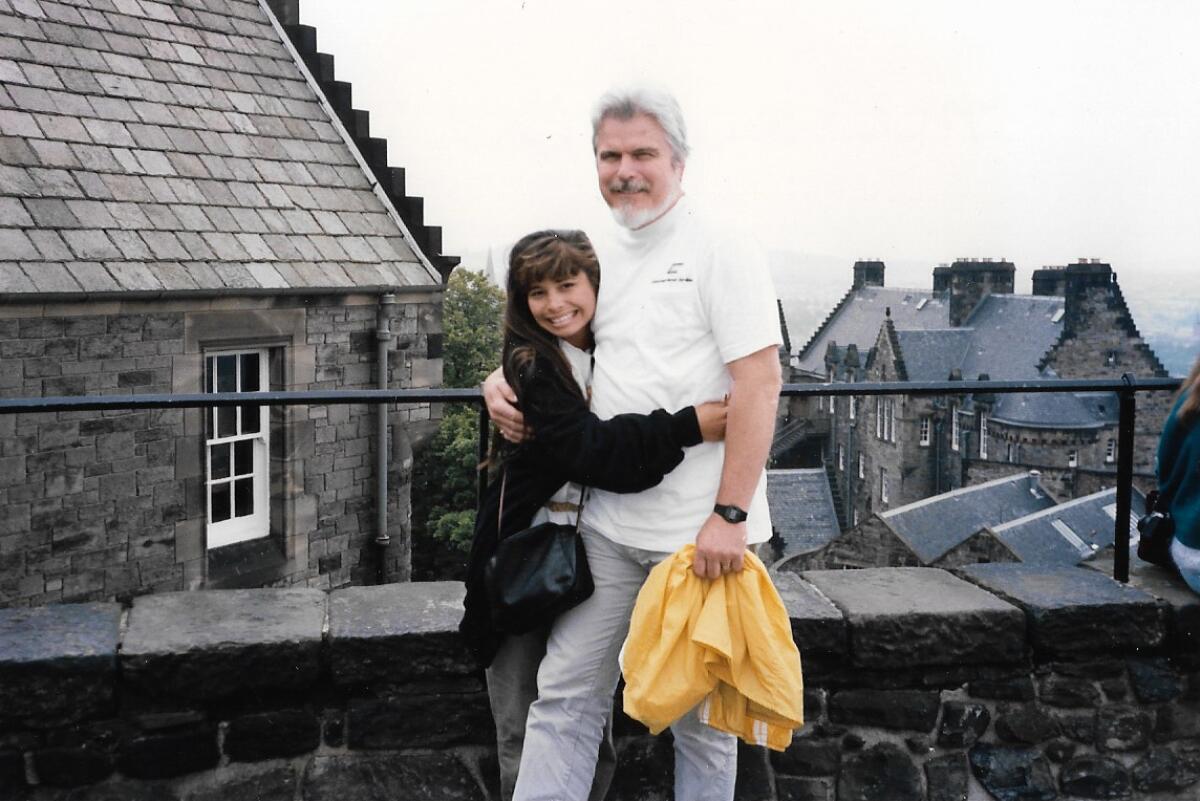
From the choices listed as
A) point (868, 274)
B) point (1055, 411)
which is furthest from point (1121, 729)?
point (868, 274)

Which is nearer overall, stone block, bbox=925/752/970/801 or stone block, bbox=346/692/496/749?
stone block, bbox=346/692/496/749

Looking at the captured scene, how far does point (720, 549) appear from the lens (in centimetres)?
210

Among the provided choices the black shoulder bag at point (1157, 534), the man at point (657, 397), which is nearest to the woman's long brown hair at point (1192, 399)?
the black shoulder bag at point (1157, 534)

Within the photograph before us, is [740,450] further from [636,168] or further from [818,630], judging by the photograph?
[818,630]

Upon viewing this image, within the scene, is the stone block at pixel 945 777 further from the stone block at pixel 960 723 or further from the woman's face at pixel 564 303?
the woman's face at pixel 564 303

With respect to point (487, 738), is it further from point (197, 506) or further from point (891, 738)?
point (197, 506)

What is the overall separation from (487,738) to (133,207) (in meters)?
10.2

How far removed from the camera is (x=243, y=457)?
13.0m

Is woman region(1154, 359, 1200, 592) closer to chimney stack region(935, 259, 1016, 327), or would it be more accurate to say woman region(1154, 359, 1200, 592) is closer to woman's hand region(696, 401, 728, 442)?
woman's hand region(696, 401, 728, 442)

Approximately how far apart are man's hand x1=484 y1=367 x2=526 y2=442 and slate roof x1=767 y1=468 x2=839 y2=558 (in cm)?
4690

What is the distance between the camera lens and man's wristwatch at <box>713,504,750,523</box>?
83.4 inches

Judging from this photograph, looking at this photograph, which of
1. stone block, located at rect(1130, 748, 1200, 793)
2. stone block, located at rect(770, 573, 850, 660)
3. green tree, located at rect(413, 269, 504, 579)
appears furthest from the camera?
green tree, located at rect(413, 269, 504, 579)

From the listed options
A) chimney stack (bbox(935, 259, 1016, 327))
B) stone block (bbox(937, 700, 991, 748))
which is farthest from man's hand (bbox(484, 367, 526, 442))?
chimney stack (bbox(935, 259, 1016, 327))

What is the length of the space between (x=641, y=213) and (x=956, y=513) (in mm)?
38736
